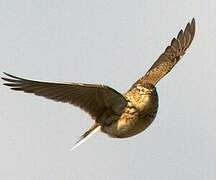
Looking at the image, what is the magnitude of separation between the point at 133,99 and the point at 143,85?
0.91 feet

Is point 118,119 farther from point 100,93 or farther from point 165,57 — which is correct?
point 165,57

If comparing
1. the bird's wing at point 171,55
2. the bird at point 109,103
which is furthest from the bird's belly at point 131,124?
the bird's wing at point 171,55

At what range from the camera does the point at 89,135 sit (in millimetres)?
11453

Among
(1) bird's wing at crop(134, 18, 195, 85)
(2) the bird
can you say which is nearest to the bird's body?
(2) the bird

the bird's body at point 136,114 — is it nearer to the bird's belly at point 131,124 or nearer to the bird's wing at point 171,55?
the bird's belly at point 131,124

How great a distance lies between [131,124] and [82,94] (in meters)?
0.69

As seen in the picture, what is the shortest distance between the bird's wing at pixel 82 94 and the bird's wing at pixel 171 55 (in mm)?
1861

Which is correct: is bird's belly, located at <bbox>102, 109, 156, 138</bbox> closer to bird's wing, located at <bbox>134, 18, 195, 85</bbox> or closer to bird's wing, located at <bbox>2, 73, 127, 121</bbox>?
bird's wing, located at <bbox>2, 73, 127, 121</bbox>

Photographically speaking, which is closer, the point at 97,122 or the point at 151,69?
the point at 97,122

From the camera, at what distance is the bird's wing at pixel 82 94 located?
10445 mm

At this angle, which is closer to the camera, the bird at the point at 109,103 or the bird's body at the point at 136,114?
the bird at the point at 109,103

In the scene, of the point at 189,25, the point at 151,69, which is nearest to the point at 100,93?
the point at 151,69

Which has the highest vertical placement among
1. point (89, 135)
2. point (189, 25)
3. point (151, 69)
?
point (189, 25)

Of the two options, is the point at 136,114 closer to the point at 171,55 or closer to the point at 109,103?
the point at 109,103
